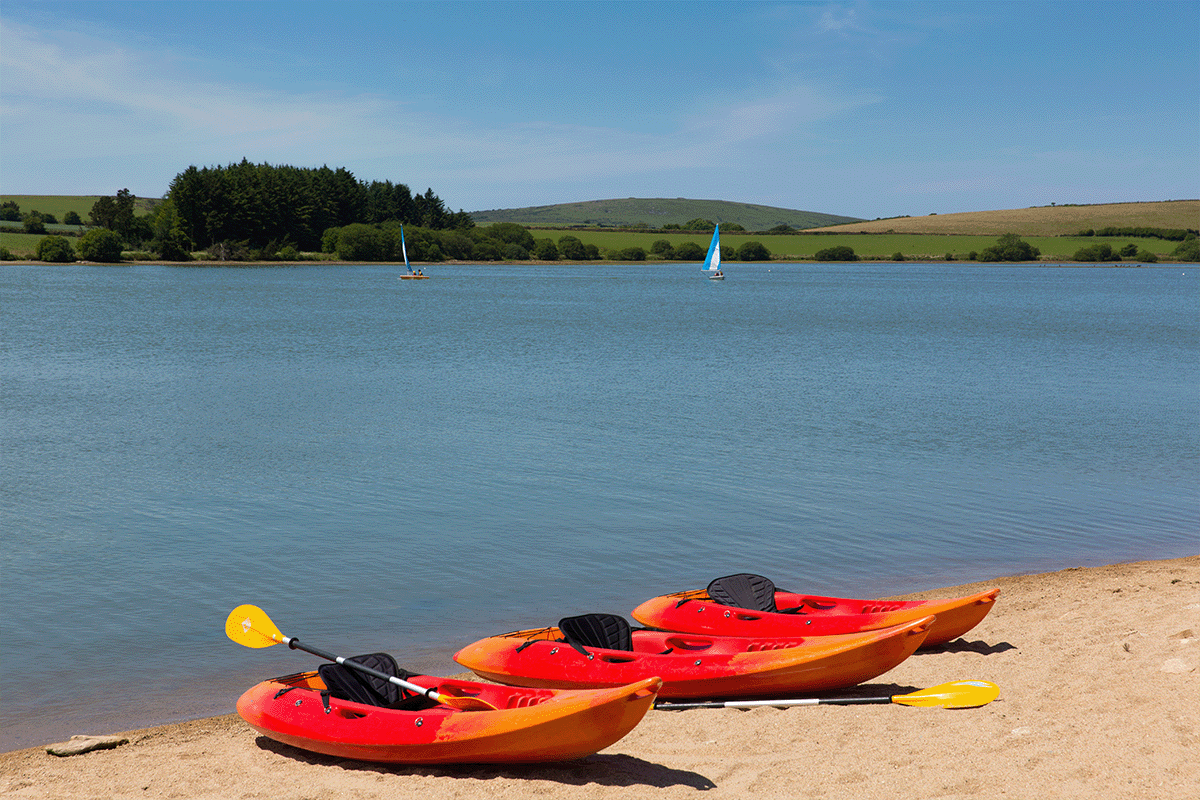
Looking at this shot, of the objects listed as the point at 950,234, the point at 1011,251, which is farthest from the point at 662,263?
the point at 1011,251

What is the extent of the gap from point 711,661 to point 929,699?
1.60 metres

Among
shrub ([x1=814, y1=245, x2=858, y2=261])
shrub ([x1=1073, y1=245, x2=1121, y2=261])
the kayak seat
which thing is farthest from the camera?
shrub ([x1=814, y1=245, x2=858, y2=261])

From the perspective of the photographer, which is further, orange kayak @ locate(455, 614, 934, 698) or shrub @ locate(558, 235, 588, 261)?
shrub @ locate(558, 235, 588, 261)

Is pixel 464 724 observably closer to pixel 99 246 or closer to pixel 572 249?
pixel 99 246

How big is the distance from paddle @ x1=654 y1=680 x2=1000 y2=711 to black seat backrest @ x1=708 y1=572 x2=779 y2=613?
1.24 m

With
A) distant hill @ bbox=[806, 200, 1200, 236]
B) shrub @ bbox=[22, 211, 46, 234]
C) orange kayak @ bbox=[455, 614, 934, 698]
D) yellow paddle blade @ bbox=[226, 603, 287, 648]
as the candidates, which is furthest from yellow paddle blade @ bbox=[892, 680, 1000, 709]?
distant hill @ bbox=[806, 200, 1200, 236]

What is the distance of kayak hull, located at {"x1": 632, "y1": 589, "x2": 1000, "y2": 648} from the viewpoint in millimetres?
7938

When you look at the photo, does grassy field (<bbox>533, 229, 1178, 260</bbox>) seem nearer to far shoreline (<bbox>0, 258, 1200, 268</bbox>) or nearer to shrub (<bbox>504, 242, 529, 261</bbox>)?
far shoreline (<bbox>0, 258, 1200, 268</bbox>)

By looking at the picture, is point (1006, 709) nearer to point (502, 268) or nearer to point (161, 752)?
point (161, 752)

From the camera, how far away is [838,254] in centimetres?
14662

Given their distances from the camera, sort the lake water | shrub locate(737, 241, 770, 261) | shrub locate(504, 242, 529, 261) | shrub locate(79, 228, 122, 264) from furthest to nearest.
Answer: shrub locate(737, 241, 770, 261) < shrub locate(504, 242, 529, 261) < shrub locate(79, 228, 122, 264) < the lake water

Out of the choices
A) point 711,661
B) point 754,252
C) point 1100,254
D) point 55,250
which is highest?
point 754,252

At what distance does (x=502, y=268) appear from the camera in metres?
129

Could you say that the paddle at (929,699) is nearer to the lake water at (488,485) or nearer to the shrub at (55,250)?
the lake water at (488,485)
